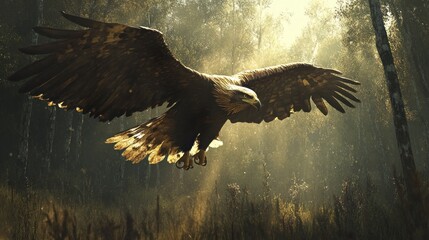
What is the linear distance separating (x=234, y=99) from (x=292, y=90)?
2811 mm

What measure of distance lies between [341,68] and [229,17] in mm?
8292

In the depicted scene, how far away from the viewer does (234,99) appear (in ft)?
16.4

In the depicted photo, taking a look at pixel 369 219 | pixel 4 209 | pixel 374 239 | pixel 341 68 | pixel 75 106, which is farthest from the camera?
pixel 341 68

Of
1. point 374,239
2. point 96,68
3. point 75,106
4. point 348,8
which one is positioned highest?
point 348,8

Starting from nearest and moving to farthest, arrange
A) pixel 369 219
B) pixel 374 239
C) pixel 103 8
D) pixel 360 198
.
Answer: pixel 374 239
pixel 369 219
pixel 360 198
pixel 103 8

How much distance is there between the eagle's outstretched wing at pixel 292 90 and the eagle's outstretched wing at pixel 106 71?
1.96 m

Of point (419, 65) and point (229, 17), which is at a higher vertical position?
point (229, 17)

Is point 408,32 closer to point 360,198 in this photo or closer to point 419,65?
point 419,65

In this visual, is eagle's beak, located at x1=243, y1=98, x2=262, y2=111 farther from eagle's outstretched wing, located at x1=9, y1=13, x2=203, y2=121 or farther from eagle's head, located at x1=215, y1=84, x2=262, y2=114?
eagle's outstretched wing, located at x1=9, y1=13, x2=203, y2=121

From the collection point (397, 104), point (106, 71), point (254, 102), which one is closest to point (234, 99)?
point (254, 102)

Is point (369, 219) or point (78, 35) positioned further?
point (369, 219)

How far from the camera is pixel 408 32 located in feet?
57.6

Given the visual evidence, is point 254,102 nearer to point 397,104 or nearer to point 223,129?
point 397,104

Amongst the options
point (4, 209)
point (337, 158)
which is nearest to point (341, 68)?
point (337, 158)
